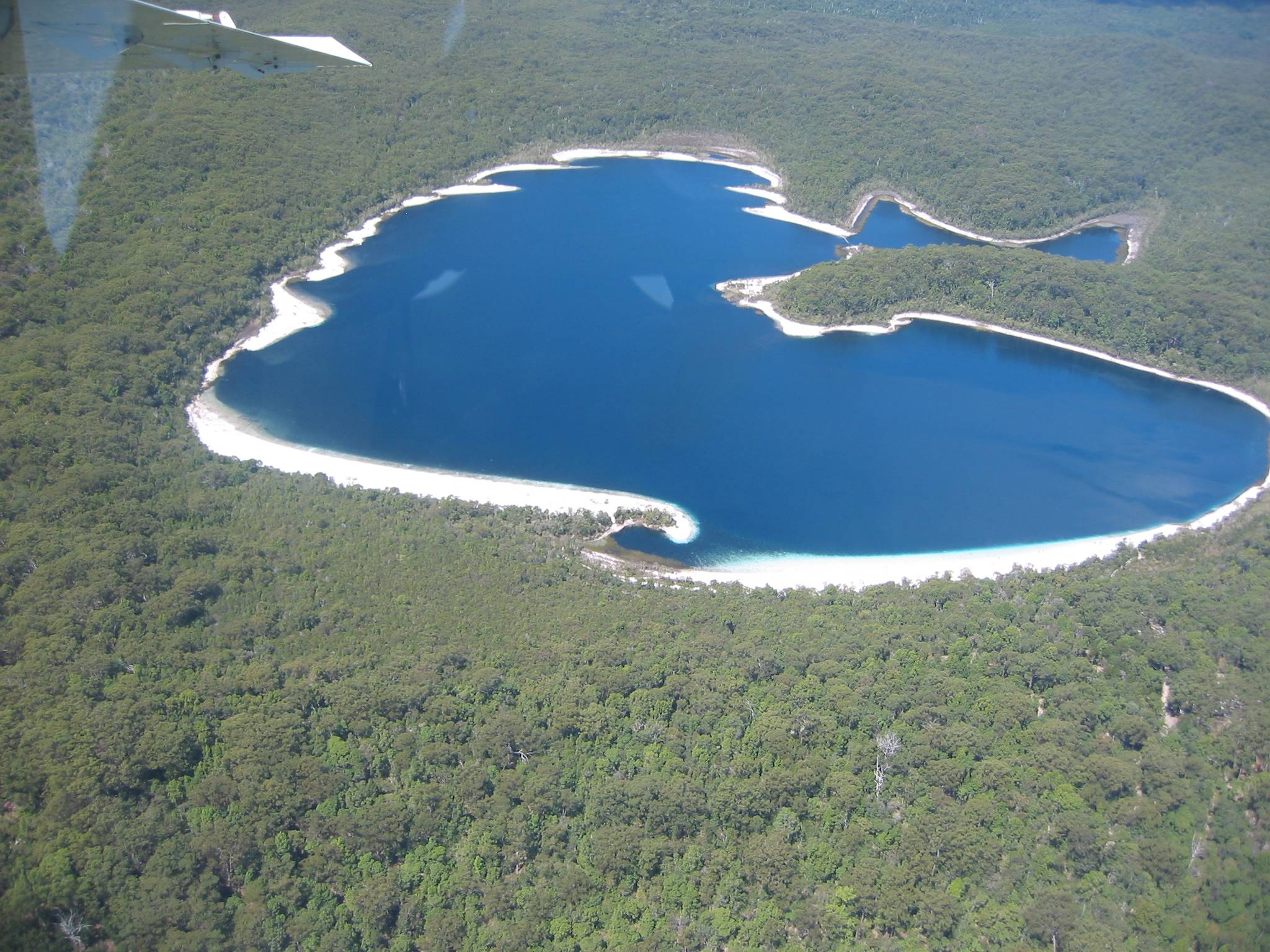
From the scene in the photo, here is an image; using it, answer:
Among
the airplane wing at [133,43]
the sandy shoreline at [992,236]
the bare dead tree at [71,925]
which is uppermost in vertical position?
the airplane wing at [133,43]

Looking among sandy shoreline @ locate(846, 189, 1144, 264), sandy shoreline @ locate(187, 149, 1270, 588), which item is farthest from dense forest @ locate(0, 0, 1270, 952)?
sandy shoreline @ locate(846, 189, 1144, 264)

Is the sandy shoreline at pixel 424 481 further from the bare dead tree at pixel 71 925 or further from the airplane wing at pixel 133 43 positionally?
the airplane wing at pixel 133 43

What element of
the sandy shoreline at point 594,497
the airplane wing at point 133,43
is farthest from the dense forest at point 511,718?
the airplane wing at point 133,43

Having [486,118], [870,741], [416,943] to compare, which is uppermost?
[486,118]

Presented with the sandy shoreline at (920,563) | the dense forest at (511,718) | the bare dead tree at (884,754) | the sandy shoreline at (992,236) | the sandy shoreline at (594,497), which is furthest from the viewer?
the sandy shoreline at (992,236)

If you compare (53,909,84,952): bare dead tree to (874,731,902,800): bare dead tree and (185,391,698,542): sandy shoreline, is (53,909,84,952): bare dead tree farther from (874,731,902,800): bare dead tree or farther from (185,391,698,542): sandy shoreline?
(185,391,698,542): sandy shoreline

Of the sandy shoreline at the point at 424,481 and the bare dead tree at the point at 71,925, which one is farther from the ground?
the sandy shoreline at the point at 424,481

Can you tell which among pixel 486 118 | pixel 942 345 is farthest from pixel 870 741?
pixel 486 118

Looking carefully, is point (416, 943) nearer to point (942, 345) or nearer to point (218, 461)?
point (218, 461)

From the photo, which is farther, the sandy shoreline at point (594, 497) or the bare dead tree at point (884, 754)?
the sandy shoreline at point (594, 497)
